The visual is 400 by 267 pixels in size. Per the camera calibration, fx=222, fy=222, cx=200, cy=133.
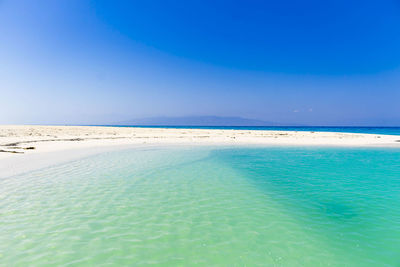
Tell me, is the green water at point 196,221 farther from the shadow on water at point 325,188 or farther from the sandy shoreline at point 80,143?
the sandy shoreline at point 80,143

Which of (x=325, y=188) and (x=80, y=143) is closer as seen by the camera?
(x=325, y=188)

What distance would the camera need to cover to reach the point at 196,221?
6477mm

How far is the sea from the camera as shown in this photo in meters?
4.80

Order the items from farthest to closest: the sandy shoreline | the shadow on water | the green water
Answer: the sandy shoreline → the shadow on water → the green water

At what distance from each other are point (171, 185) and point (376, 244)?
292 inches

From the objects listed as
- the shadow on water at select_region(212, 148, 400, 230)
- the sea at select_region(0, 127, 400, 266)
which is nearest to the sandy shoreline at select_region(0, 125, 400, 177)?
the sea at select_region(0, 127, 400, 266)

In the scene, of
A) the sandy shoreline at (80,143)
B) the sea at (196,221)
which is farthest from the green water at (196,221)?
the sandy shoreline at (80,143)

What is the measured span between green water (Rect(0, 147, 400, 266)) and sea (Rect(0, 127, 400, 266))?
0.09 ft

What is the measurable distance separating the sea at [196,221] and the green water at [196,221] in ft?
0.09

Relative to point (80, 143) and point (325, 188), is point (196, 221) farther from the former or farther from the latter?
point (80, 143)

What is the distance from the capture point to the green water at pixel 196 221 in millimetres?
4801

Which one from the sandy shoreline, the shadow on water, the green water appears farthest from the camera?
the sandy shoreline

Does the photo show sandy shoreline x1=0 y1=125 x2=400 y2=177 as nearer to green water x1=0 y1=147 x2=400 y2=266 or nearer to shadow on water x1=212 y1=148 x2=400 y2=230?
green water x1=0 y1=147 x2=400 y2=266

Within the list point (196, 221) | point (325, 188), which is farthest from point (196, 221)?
point (325, 188)
